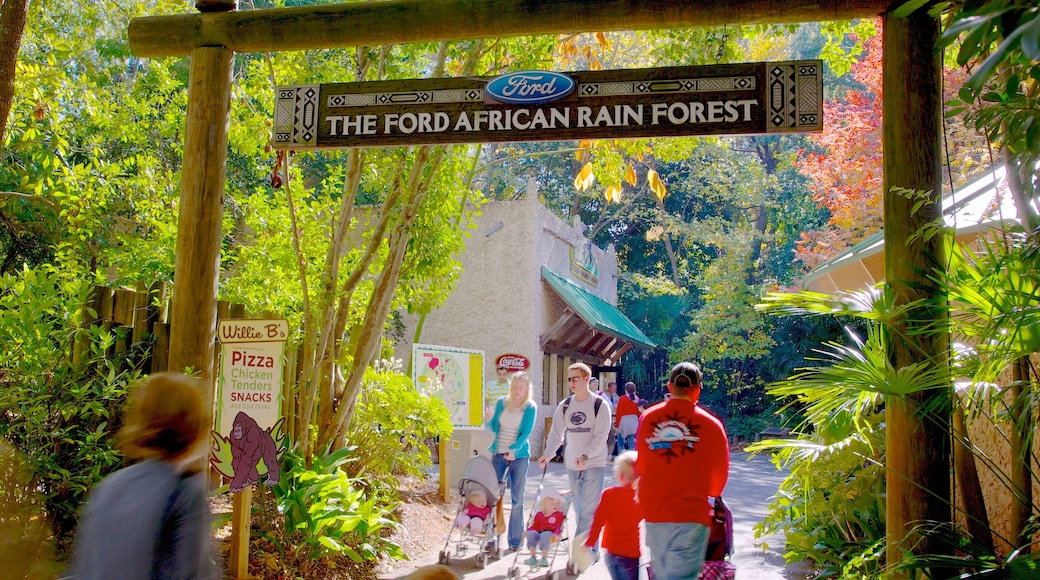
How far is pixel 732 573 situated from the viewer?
5535mm

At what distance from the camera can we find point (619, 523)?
6.39 metres

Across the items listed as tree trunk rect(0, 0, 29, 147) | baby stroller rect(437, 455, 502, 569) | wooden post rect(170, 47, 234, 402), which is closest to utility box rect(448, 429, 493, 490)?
baby stroller rect(437, 455, 502, 569)

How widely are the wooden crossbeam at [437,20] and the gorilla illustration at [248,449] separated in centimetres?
264

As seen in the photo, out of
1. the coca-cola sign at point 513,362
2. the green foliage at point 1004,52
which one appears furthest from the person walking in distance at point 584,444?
the green foliage at point 1004,52

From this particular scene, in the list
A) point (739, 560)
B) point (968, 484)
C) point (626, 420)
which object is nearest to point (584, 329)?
point (626, 420)

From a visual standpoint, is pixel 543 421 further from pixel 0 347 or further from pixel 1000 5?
pixel 1000 5

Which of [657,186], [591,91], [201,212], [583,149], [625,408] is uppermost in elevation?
[583,149]

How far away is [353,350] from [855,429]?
16.1 feet

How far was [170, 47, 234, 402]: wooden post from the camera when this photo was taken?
604 centimetres

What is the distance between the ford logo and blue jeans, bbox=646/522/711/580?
8.66ft

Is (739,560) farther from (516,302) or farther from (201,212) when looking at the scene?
(516,302)

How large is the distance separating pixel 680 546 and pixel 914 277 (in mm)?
1999

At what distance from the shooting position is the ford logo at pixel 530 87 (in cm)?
573

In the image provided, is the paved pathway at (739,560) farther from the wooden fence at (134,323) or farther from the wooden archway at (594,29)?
the wooden fence at (134,323)
